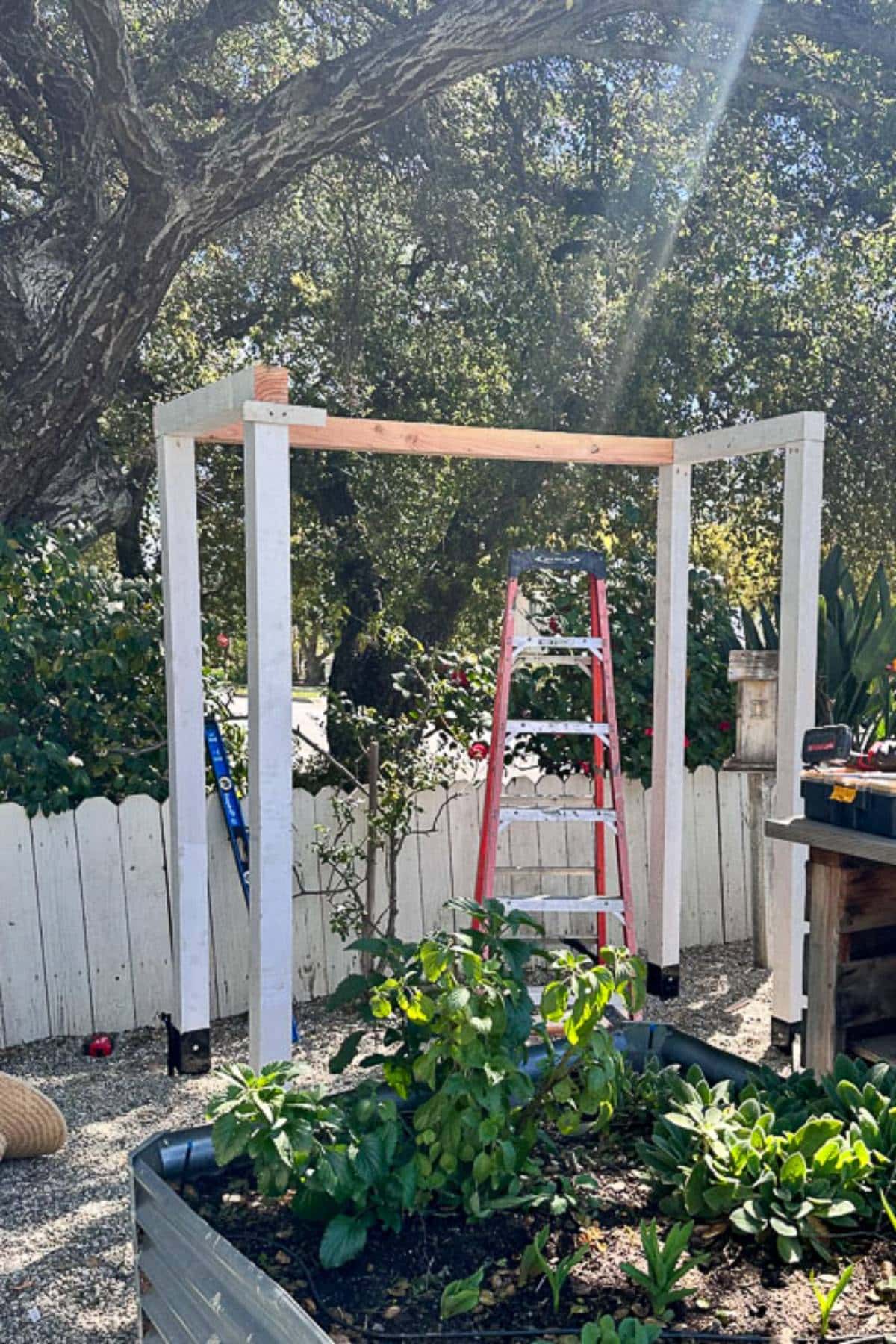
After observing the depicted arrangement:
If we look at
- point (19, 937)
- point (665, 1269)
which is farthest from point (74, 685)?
point (665, 1269)

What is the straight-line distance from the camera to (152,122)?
573cm

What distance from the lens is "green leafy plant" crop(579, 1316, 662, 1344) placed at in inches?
57.2

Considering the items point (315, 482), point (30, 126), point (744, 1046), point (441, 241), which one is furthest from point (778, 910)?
point (30, 126)

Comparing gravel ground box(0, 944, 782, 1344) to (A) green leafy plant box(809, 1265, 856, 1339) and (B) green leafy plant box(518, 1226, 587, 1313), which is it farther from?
(A) green leafy plant box(809, 1265, 856, 1339)

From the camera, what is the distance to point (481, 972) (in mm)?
1911

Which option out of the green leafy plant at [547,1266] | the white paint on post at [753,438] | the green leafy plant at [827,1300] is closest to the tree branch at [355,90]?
the white paint on post at [753,438]

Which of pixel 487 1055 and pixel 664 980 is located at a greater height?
pixel 487 1055

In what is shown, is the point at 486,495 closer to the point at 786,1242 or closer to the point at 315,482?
the point at 315,482

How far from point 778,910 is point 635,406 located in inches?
157

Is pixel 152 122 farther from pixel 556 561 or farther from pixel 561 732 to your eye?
pixel 561 732

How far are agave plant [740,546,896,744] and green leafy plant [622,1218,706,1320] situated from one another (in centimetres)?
367

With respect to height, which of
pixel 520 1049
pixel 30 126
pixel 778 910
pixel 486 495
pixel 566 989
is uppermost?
pixel 30 126

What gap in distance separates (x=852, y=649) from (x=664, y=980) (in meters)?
1.63

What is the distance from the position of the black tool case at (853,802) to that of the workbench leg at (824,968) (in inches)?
7.2
